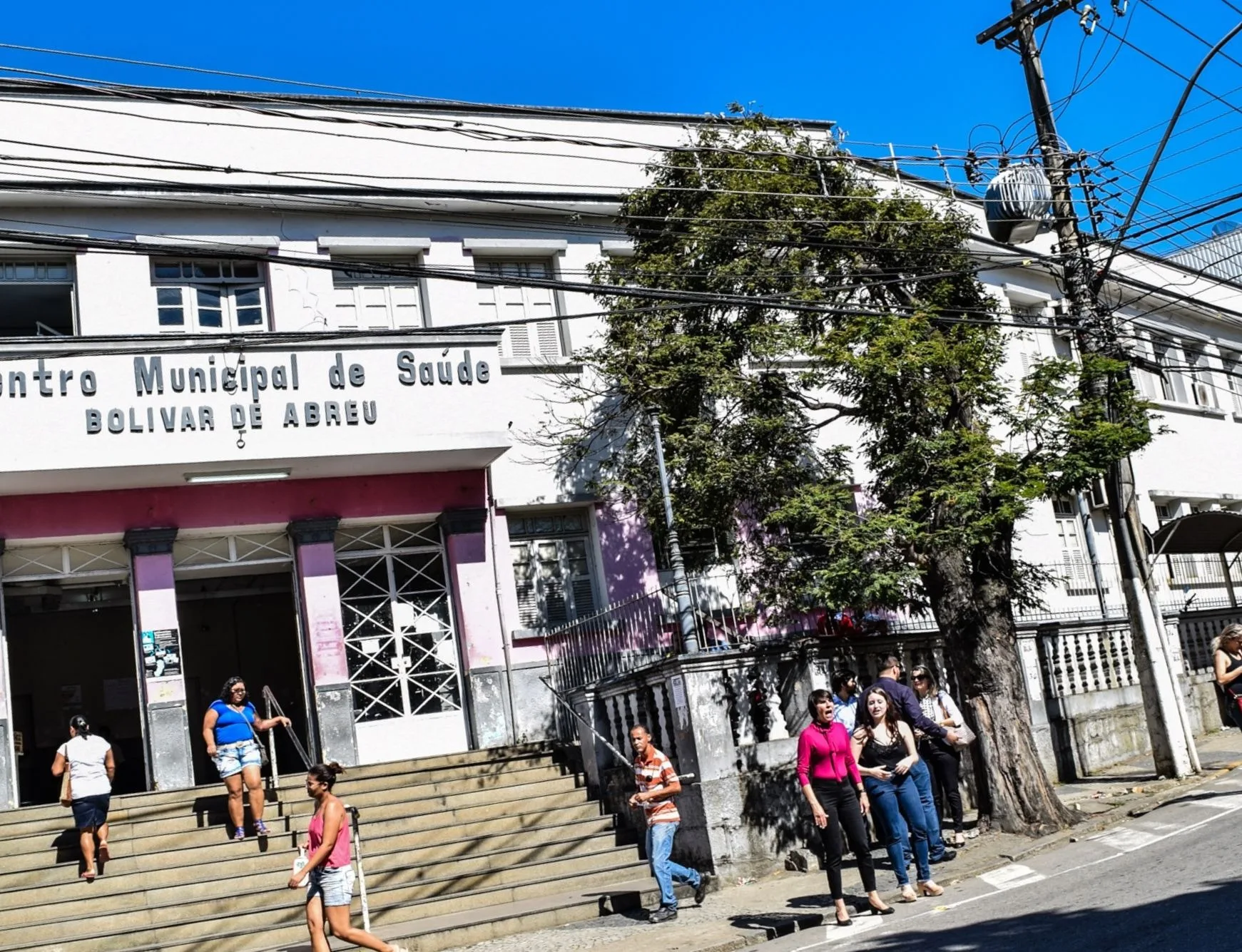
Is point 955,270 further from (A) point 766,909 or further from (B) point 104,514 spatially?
(B) point 104,514

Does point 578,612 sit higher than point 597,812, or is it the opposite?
point 578,612

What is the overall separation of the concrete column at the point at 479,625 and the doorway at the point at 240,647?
5792 mm

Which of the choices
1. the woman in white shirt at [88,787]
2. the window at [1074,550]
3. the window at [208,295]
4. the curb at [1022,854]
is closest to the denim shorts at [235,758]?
the woman in white shirt at [88,787]

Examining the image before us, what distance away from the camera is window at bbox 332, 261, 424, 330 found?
17719 millimetres

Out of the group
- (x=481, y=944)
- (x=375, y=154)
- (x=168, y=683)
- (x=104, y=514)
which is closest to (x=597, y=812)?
(x=481, y=944)

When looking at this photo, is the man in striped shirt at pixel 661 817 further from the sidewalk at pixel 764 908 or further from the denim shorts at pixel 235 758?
the denim shorts at pixel 235 758

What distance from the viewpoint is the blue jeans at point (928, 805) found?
11211 millimetres

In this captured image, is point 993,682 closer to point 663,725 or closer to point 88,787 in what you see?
point 663,725

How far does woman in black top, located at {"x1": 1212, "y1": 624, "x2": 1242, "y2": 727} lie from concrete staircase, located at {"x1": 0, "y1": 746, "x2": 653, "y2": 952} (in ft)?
17.1

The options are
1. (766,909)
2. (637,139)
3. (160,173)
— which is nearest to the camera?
(766,909)

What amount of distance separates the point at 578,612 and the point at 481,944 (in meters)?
6.95

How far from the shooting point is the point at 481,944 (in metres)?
11.0

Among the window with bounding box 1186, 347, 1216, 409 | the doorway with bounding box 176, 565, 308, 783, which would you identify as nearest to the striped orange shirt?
the doorway with bounding box 176, 565, 308, 783

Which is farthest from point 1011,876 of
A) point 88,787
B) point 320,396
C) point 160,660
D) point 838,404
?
point 160,660
